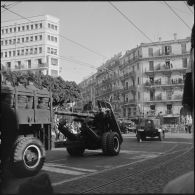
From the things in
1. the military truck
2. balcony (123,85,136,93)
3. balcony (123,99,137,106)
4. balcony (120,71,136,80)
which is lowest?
the military truck

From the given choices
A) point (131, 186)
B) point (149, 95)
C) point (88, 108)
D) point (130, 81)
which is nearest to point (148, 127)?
point (88, 108)

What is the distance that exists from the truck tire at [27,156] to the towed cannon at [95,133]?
15.3 ft

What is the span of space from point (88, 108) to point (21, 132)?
597 centimetres

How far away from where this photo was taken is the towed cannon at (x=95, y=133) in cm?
1455

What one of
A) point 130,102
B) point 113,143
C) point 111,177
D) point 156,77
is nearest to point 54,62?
point 130,102

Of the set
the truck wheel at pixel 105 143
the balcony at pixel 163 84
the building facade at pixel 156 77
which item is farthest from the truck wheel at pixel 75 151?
the balcony at pixel 163 84

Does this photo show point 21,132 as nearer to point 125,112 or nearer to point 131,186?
point 131,186

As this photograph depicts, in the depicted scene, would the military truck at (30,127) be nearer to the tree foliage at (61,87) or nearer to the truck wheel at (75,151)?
the truck wheel at (75,151)

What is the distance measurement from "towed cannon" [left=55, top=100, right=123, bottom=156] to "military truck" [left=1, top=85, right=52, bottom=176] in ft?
11.8

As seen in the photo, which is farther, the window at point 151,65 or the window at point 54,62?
the window at point 151,65

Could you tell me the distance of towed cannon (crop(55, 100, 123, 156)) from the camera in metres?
14.5

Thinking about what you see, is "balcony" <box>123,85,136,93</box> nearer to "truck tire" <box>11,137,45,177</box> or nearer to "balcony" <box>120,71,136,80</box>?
"balcony" <box>120,71,136,80</box>

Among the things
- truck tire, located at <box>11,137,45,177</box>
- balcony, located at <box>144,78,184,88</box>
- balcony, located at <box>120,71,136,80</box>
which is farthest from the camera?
balcony, located at <box>120,71,136,80</box>

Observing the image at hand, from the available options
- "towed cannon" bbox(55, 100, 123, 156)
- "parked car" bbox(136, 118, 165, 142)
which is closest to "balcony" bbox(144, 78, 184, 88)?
"parked car" bbox(136, 118, 165, 142)
